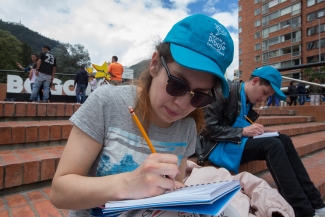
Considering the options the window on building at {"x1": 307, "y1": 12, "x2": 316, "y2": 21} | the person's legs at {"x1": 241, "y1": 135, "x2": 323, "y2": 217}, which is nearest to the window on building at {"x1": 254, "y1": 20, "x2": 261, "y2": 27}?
the window on building at {"x1": 307, "y1": 12, "x2": 316, "y2": 21}

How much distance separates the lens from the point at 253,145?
6.93 ft

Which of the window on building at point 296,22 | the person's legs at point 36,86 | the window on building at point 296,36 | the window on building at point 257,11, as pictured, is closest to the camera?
the person's legs at point 36,86

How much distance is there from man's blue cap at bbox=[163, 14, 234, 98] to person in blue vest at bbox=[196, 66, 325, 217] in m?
1.36

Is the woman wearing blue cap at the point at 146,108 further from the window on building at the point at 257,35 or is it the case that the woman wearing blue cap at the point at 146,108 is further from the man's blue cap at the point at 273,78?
the window on building at the point at 257,35

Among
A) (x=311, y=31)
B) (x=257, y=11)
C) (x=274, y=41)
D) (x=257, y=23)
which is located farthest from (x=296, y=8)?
(x=257, y=11)

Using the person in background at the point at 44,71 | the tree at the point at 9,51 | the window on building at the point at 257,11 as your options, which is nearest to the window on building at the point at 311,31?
the window on building at the point at 257,11

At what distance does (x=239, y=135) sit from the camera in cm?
213

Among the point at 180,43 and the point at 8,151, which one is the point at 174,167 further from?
the point at 8,151

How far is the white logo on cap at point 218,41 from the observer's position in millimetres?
872

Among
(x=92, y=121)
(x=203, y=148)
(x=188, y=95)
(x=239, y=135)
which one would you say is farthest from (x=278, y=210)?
(x=92, y=121)

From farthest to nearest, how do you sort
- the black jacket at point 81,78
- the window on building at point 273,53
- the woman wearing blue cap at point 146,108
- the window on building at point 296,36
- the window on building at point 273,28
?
the window on building at point 273,28 < the window on building at point 273,53 < the window on building at point 296,36 < the black jacket at point 81,78 < the woman wearing blue cap at point 146,108

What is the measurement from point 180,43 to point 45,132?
216cm

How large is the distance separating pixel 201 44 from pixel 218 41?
9 cm

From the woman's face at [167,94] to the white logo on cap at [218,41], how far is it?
11cm
